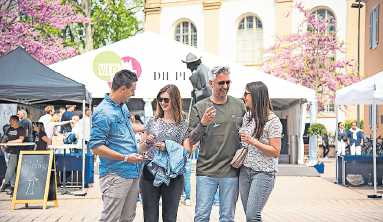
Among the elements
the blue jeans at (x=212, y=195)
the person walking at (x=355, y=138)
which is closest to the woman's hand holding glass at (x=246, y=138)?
the blue jeans at (x=212, y=195)

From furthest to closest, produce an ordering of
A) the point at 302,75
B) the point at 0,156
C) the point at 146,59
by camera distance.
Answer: the point at 302,75
the point at 146,59
the point at 0,156

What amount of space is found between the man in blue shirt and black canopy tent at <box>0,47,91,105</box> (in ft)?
24.0

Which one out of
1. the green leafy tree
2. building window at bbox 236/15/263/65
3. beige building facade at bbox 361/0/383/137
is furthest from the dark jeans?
the green leafy tree

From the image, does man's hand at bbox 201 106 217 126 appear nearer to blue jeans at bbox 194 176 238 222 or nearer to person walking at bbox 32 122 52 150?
blue jeans at bbox 194 176 238 222

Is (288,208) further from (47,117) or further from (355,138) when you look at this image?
(355,138)

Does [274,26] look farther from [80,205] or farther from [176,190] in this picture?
[176,190]

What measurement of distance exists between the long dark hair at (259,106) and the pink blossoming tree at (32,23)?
20.5 metres

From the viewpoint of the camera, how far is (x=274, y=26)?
4378 centimetres

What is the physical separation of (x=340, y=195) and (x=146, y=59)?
383 inches

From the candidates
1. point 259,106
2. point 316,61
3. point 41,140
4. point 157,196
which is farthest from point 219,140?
point 316,61

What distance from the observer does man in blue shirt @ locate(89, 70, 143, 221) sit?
564cm

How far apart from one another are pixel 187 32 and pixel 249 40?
4.30 m

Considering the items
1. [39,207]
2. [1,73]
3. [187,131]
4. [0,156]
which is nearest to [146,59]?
[0,156]

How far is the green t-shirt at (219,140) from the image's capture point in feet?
20.6
